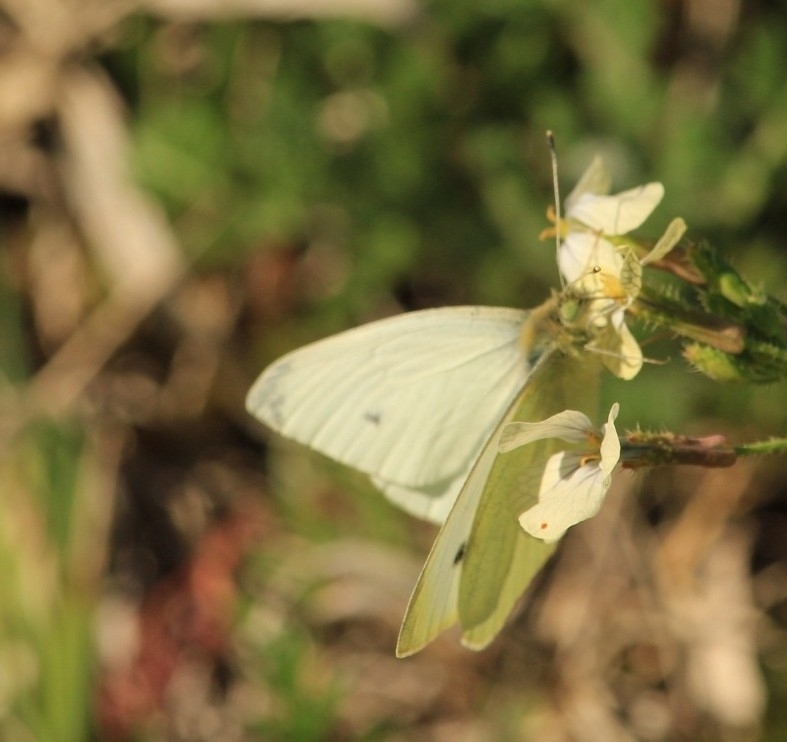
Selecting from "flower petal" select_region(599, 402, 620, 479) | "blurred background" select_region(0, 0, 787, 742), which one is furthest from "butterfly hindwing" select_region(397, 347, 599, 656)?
"blurred background" select_region(0, 0, 787, 742)

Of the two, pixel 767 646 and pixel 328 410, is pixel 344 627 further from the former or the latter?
pixel 328 410

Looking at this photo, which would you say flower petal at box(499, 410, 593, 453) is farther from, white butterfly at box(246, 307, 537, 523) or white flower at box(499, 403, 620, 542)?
white butterfly at box(246, 307, 537, 523)

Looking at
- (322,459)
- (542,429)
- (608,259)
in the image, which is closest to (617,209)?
(608,259)

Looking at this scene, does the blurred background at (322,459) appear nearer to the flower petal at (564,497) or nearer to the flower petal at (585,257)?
the flower petal at (585,257)

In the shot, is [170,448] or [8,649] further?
[170,448]

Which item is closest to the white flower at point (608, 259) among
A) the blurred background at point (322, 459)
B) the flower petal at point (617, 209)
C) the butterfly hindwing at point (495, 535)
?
the flower petal at point (617, 209)

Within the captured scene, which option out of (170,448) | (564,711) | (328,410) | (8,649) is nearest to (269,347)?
(170,448)

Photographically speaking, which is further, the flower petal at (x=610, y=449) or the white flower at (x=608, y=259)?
the white flower at (x=608, y=259)
